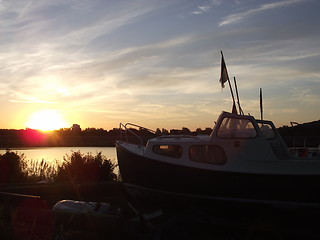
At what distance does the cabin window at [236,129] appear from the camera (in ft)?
33.2

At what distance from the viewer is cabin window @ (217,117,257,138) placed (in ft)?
33.2

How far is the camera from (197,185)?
10.1 m

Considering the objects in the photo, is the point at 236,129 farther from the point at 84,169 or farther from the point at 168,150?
the point at 84,169

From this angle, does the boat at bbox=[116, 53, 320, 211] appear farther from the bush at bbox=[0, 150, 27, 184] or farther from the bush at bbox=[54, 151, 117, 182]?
the bush at bbox=[0, 150, 27, 184]

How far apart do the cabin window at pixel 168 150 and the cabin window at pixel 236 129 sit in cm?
122

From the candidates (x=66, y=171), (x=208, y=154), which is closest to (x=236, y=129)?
(x=208, y=154)

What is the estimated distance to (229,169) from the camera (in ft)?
32.1

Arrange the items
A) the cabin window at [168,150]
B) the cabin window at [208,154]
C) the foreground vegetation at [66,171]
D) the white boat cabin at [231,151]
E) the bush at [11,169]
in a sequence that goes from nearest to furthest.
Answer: the white boat cabin at [231,151] < the cabin window at [208,154] < the cabin window at [168,150] < the foreground vegetation at [66,171] < the bush at [11,169]

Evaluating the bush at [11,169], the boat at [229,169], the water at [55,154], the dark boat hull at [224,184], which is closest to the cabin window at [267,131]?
the boat at [229,169]

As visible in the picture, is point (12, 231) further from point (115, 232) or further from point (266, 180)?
point (266, 180)

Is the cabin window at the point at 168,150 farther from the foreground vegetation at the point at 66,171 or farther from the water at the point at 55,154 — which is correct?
the water at the point at 55,154

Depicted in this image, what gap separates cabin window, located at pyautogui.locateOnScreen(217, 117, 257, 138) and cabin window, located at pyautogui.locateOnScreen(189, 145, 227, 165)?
→ 41cm

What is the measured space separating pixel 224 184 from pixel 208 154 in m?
0.91

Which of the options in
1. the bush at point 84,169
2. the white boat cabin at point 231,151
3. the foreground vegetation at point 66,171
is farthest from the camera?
the foreground vegetation at point 66,171
